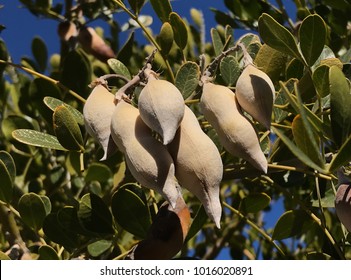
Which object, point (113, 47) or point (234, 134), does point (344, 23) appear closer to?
point (234, 134)

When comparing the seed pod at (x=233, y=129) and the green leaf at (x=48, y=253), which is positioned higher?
the seed pod at (x=233, y=129)

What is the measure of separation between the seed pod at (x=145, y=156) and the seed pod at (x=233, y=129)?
96mm

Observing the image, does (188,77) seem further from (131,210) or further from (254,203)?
(254,203)

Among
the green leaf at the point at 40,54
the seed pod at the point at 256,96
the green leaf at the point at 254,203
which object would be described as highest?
the seed pod at the point at 256,96

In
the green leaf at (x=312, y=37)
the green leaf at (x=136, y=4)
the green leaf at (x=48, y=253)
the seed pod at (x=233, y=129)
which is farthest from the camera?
the green leaf at (x=136, y=4)

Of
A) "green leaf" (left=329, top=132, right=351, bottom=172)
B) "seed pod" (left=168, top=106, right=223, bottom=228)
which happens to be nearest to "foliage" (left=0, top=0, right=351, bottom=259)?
"green leaf" (left=329, top=132, right=351, bottom=172)

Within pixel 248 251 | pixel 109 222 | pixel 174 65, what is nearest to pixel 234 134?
pixel 109 222

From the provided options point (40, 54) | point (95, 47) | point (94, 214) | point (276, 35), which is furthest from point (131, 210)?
point (40, 54)

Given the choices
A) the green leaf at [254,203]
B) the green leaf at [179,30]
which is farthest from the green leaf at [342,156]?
the green leaf at [179,30]

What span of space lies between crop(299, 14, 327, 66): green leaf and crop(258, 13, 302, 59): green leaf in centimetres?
2

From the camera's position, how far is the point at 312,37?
1.04 metres

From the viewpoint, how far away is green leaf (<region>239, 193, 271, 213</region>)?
129 centimetres

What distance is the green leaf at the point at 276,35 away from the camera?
0.98m

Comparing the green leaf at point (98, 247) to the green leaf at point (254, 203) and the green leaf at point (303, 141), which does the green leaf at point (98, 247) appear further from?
the green leaf at point (303, 141)
